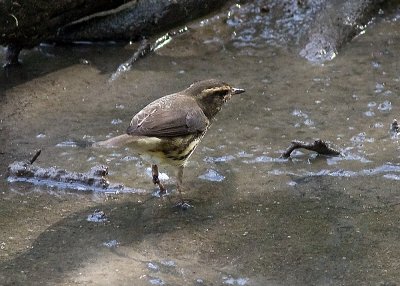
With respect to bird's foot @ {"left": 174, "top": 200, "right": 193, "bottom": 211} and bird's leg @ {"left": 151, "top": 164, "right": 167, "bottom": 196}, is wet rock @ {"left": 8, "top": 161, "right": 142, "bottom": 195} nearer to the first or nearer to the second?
bird's leg @ {"left": 151, "top": 164, "right": 167, "bottom": 196}

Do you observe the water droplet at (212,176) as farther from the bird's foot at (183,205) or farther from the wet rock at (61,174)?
the wet rock at (61,174)

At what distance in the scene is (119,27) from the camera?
927cm

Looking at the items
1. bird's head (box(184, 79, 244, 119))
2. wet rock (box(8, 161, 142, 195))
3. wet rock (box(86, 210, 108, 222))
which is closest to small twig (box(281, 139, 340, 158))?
bird's head (box(184, 79, 244, 119))

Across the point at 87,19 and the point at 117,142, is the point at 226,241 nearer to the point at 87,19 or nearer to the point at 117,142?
the point at 117,142

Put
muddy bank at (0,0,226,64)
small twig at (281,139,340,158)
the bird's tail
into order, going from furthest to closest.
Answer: muddy bank at (0,0,226,64)
small twig at (281,139,340,158)
the bird's tail

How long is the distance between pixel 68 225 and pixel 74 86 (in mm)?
2778

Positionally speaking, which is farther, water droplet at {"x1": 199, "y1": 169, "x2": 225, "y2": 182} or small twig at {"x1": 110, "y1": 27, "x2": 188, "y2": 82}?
small twig at {"x1": 110, "y1": 27, "x2": 188, "y2": 82}

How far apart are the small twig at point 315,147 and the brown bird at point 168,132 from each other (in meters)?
0.76

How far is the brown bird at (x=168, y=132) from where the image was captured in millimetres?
5844

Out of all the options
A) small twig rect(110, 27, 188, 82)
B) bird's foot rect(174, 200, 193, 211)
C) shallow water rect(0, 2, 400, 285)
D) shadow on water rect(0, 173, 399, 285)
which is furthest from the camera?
small twig rect(110, 27, 188, 82)

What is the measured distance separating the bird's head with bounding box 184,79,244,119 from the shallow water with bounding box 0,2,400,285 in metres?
0.44

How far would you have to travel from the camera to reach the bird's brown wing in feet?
19.3

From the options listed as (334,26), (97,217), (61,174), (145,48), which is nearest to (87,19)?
(145,48)

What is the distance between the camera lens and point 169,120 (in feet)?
19.8
